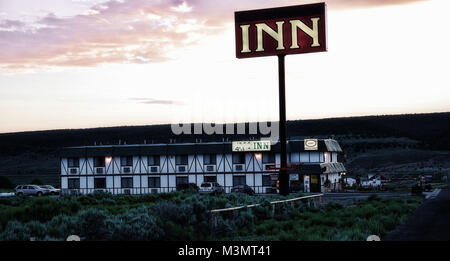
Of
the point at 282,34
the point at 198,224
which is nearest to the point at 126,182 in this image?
the point at 282,34

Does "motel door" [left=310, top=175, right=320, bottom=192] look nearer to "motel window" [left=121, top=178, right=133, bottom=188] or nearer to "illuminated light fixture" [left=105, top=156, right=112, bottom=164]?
"motel window" [left=121, top=178, right=133, bottom=188]

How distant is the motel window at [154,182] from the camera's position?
6819 cm

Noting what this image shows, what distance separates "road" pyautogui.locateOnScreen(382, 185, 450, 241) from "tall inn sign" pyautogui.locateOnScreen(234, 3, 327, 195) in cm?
973

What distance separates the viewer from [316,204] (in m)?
35.0

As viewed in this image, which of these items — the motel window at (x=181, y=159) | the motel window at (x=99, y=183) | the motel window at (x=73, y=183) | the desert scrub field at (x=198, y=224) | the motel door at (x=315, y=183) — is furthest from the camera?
the motel window at (x=73, y=183)

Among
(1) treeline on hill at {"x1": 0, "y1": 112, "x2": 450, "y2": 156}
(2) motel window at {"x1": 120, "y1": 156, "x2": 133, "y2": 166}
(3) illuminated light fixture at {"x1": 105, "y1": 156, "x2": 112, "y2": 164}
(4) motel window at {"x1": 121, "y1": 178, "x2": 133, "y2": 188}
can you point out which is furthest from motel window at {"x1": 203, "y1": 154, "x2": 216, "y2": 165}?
(1) treeline on hill at {"x1": 0, "y1": 112, "x2": 450, "y2": 156}

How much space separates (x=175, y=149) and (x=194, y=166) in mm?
3044

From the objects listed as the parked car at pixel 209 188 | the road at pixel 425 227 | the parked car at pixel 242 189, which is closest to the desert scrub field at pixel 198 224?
the road at pixel 425 227

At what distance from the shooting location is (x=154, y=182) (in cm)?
6856

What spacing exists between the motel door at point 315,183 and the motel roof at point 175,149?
3.13 metres

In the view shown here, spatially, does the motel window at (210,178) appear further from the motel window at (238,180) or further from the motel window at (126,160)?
the motel window at (126,160)
